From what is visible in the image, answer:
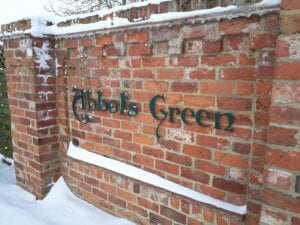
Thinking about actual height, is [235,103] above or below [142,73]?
below

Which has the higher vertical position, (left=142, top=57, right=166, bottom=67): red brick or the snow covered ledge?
(left=142, top=57, right=166, bottom=67): red brick

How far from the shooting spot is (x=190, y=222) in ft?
6.46

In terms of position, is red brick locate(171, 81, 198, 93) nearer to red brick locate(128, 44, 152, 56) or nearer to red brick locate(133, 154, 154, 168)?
red brick locate(128, 44, 152, 56)

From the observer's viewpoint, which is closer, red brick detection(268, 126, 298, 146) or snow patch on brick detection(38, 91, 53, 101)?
red brick detection(268, 126, 298, 146)

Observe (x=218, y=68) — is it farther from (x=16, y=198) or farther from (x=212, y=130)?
(x=16, y=198)

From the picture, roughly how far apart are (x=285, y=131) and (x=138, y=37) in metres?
1.15

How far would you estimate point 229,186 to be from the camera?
5.77 feet

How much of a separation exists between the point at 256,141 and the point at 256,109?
0.17m

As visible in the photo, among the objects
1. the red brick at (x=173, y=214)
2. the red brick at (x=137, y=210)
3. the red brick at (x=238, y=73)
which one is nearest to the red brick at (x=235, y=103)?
the red brick at (x=238, y=73)

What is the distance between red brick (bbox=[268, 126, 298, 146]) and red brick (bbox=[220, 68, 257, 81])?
37cm

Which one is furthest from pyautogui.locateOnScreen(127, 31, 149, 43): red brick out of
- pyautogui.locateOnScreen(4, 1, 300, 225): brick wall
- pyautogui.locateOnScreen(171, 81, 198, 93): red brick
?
pyautogui.locateOnScreen(171, 81, 198, 93): red brick

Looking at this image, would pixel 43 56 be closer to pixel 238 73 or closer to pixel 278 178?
pixel 238 73

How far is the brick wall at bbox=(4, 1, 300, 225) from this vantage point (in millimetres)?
1344

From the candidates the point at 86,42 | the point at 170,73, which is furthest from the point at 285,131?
the point at 86,42
